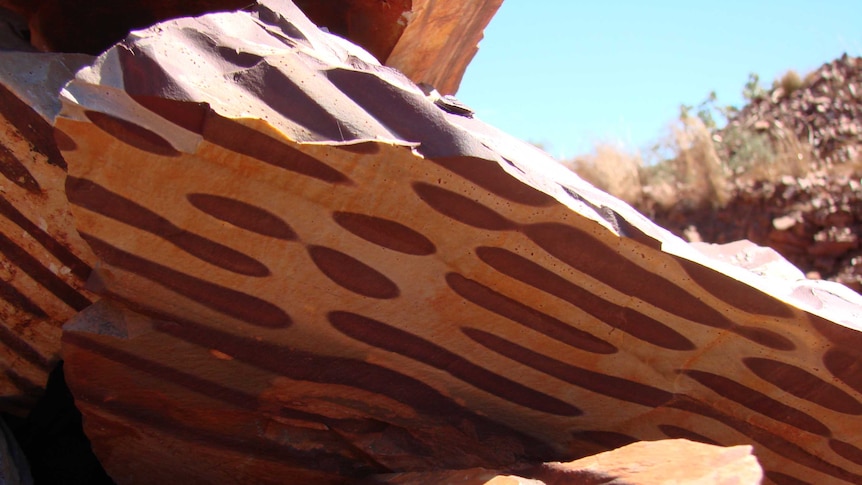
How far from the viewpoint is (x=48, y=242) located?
1.80m

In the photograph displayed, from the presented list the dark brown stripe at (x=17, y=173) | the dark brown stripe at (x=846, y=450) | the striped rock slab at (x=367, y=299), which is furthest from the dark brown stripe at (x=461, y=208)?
the dark brown stripe at (x=846, y=450)

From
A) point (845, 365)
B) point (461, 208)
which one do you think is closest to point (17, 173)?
point (461, 208)

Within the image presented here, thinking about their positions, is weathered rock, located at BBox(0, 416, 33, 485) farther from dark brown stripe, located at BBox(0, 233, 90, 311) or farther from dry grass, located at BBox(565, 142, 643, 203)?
dry grass, located at BBox(565, 142, 643, 203)

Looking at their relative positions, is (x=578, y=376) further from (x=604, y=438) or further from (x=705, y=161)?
(x=705, y=161)

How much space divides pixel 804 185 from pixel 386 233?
207 inches

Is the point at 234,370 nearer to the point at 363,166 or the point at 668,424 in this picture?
the point at 363,166

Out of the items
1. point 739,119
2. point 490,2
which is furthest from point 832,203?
point 490,2

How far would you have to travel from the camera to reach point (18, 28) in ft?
6.69

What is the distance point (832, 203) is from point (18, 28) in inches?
203

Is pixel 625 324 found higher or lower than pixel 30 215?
higher

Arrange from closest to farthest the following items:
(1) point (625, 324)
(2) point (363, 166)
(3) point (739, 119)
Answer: (2) point (363, 166) → (1) point (625, 324) → (3) point (739, 119)

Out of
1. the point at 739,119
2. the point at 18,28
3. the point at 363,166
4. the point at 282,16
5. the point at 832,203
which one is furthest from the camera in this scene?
the point at 739,119

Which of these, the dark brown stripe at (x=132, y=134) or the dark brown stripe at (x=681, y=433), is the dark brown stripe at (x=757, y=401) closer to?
the dark brown stripe at (x=681, y=433)

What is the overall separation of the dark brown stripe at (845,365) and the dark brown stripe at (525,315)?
1.37 feet
